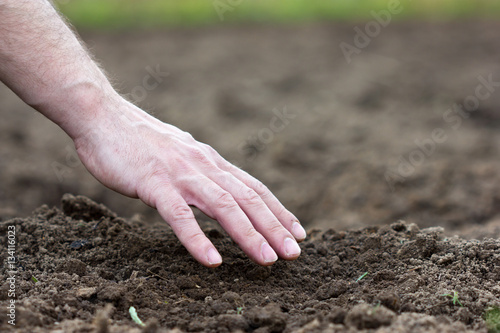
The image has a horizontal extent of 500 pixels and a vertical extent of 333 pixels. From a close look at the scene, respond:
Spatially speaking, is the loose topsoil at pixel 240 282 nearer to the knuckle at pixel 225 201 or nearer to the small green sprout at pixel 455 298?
the small green sprout at pixel 455 298

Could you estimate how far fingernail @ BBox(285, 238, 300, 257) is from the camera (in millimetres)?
1676

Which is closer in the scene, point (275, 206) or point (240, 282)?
point (240, 282)

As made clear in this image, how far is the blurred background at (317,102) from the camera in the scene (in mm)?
3354

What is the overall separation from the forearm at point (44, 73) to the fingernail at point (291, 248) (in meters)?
0.84

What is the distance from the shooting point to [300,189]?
140 inches

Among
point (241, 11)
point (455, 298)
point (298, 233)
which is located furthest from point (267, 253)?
point (241, 11)

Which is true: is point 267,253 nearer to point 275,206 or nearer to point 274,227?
point 274,227

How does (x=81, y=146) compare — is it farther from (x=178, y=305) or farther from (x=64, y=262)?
(x=178, y=305)

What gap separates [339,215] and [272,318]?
6.27ft

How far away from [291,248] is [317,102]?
11.0 feet

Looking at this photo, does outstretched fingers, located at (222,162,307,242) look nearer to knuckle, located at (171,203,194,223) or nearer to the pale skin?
the pale skin

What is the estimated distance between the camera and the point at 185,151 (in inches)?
71.1

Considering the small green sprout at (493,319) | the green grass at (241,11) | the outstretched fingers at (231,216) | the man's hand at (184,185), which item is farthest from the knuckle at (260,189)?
the green grass at (241,11)

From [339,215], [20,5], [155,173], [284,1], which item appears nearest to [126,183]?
[155,173]
